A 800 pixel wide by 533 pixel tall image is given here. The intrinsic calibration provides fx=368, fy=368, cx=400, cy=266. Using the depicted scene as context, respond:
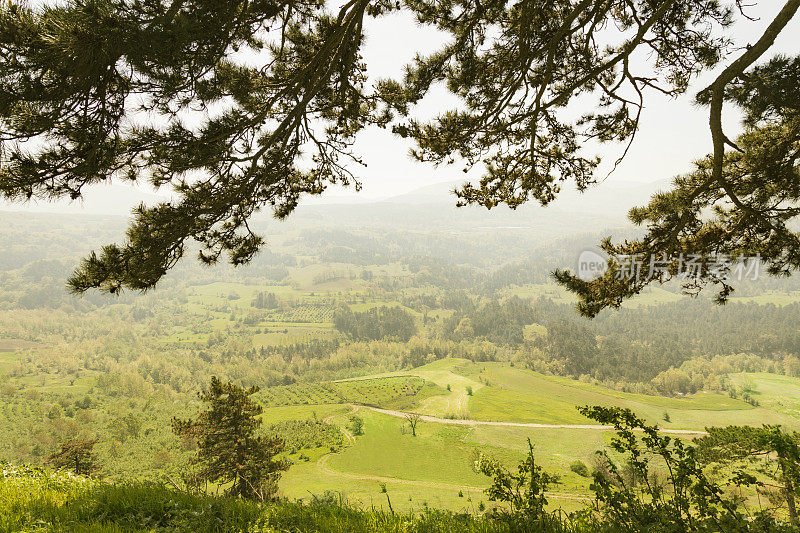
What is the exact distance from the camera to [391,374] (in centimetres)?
11906

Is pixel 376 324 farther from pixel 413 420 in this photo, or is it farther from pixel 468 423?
pixel 468 423

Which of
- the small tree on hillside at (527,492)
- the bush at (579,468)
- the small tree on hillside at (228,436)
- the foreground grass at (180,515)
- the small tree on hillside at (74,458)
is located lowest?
the bush at (579,468)

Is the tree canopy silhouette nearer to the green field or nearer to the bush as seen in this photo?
the green field

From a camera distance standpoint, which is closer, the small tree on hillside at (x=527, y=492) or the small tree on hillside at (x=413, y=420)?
the small tree on hillside at (x=527, y=492)

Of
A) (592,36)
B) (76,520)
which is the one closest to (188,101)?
(76,520)

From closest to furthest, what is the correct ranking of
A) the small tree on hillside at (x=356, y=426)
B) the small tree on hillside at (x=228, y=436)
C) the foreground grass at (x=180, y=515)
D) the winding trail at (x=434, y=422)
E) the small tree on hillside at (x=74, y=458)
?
the foreground grass at (x=180, y=515), the small tree on hillside at (x=228, y=436), the small tree on hillside at (x=74, y=458), the winding trail at (x=434, y=422), the small tree on hillside at (x=356, y=426)

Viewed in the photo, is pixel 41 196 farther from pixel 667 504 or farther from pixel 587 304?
pixel 587 304

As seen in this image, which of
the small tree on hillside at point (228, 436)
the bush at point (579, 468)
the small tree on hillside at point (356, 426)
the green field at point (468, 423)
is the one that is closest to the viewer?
the small tree on hillside at point (228, 436)

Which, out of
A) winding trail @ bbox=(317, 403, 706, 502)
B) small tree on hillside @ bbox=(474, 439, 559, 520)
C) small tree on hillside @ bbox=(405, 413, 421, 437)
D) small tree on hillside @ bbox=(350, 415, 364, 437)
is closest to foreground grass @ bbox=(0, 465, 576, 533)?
small tree on hillside @ bbox=(474, 439, 559, 520)

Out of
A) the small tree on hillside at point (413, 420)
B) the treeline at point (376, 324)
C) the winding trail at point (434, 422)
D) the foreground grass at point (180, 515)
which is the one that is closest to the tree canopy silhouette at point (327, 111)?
the foreground grass at point (180, 515)

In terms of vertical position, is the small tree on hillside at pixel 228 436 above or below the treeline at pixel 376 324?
above

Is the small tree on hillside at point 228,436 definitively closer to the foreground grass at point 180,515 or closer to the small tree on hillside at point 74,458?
the small tree on hillside at point 74,458

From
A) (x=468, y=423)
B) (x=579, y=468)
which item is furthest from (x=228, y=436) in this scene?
(x=468, y=423)

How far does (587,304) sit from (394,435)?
76.2 m
